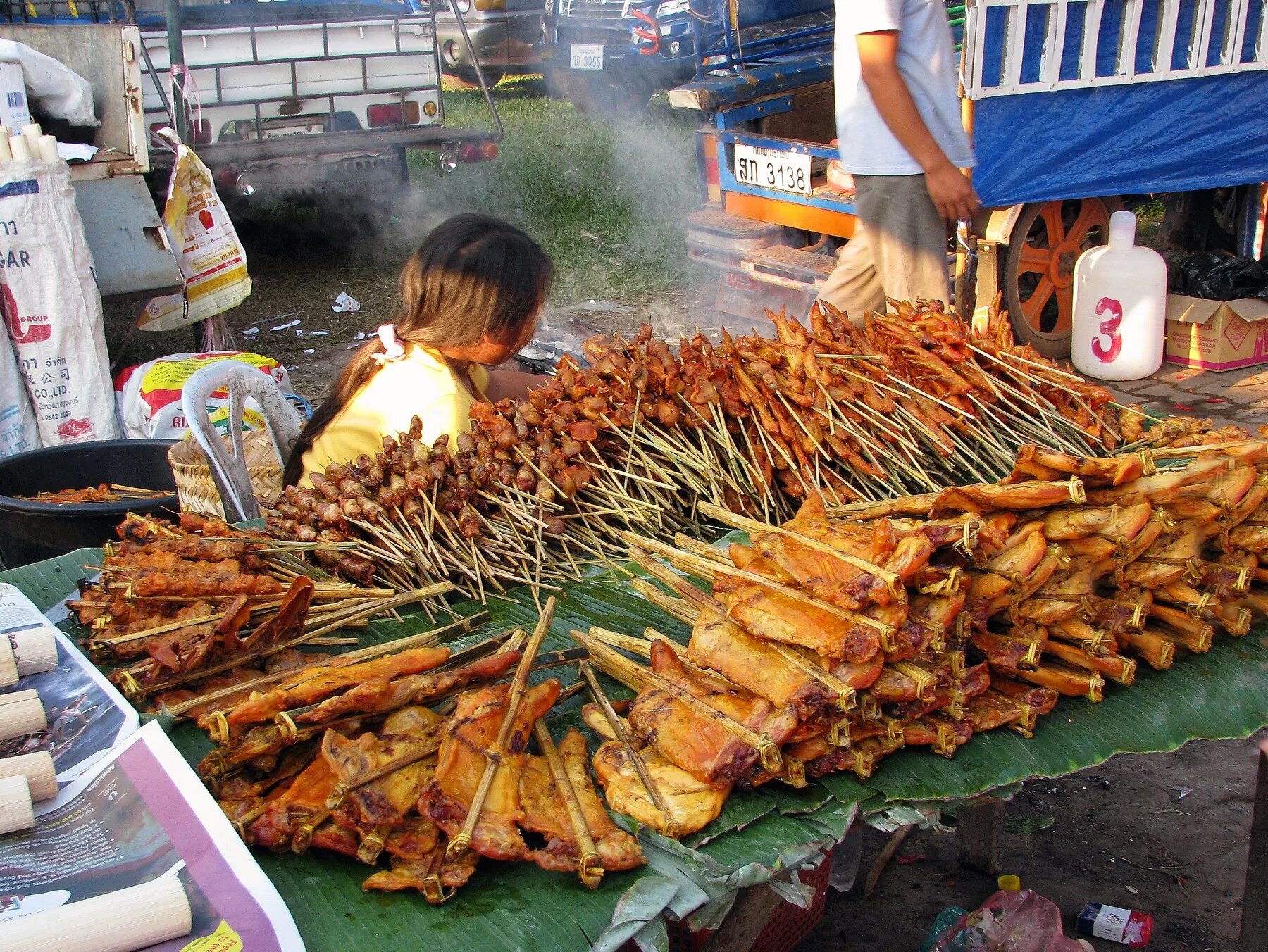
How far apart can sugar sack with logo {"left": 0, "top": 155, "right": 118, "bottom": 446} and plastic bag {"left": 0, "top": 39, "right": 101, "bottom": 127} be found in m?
1.29

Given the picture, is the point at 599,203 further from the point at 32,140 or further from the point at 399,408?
the point at 399,408

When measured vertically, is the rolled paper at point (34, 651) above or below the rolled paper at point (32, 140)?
below

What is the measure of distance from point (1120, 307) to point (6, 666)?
20.6 feet

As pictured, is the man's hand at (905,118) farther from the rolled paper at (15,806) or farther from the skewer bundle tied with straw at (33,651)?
the rolled paper at (15,806)

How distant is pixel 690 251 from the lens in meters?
7.92

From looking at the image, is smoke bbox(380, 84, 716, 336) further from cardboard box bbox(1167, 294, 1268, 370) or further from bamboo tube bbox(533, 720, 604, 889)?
bamboo tube bbox(533, 720, 604, 889)

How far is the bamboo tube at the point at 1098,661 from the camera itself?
7.06ft

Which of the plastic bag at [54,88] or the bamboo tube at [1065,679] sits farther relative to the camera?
the plastic bag at [54,88]

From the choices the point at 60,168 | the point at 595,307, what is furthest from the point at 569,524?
the point at 595,307

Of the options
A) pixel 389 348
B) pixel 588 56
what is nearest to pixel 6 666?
pixel 389 348

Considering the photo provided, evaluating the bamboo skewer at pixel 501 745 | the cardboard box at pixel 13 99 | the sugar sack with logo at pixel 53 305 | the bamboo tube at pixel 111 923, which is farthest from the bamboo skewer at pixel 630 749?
the cardboard box at pixel 13 99

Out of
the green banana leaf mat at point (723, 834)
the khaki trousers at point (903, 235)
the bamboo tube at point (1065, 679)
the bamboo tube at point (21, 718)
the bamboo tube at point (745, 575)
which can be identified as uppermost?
the khaki trousers at point (903, 235)

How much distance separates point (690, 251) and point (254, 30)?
4050 millimetres

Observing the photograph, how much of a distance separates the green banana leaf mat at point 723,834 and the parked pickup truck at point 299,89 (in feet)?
23.4
